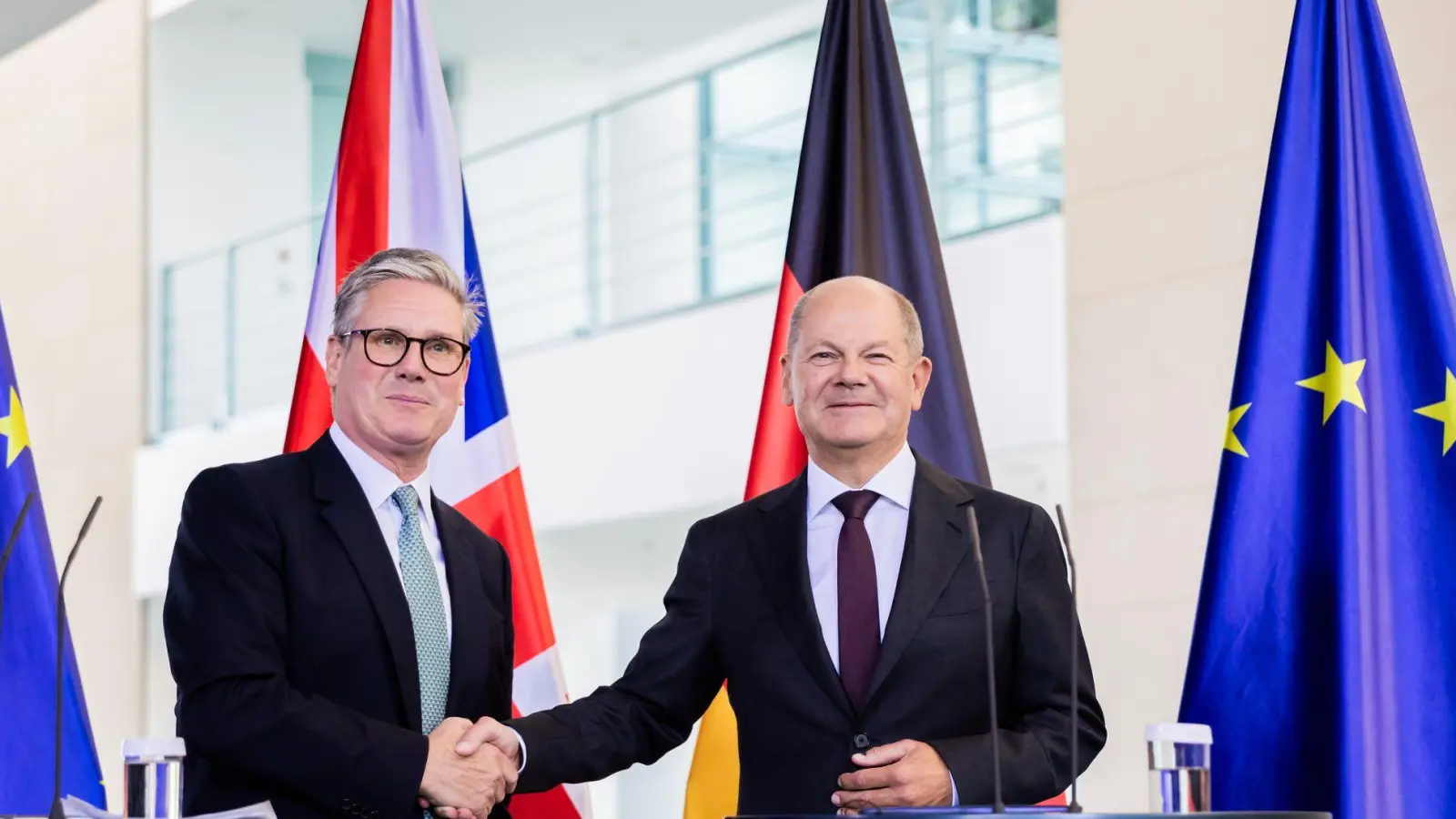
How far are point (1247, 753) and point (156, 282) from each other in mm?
7921

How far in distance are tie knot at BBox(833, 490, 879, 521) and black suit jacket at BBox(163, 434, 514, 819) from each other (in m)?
0.54

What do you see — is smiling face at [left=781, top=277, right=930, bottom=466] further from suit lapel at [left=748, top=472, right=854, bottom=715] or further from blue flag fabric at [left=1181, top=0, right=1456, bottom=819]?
blue flag fabric at [left=1181, top=0, right=1456, bottom=819]

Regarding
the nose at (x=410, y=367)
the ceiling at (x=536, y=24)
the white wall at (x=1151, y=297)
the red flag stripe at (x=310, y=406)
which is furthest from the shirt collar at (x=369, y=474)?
the ceiling at (x=536, y=24)

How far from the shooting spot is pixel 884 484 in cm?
285

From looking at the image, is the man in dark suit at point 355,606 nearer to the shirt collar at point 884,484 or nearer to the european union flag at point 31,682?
the shirt collar at point 884,484

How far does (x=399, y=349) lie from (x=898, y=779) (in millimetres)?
953

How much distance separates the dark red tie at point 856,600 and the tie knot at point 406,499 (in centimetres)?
61

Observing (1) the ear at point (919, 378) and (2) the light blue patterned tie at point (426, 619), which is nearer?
(2) the light blue patterned tie at point (426, 619)

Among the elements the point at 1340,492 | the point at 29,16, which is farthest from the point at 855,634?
the point at 29,16

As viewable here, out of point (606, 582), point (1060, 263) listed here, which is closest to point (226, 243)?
point (606, 582)

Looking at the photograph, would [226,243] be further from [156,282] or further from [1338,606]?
[1338,606]

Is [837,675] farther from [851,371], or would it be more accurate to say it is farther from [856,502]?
[851,371]

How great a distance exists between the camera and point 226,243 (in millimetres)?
10375

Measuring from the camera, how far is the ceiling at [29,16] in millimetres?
4613
